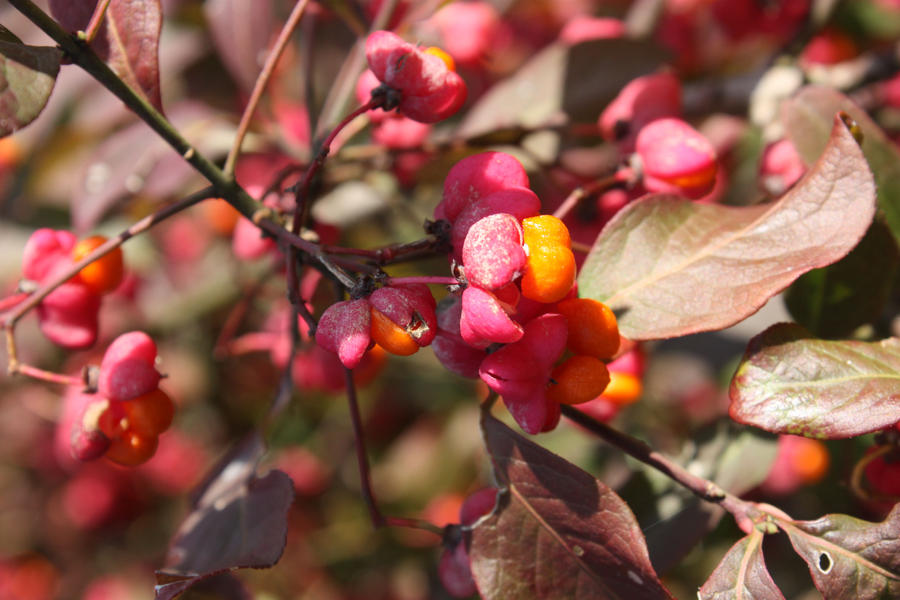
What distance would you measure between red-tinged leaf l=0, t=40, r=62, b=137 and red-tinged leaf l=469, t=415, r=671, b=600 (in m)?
0.64

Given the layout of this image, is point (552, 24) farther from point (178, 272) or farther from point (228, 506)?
point (228, 506)

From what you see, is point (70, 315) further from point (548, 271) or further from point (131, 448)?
point (548, 271)

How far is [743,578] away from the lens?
781 millimetres

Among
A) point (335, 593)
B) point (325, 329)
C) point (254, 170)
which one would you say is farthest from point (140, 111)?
point (335, 593)

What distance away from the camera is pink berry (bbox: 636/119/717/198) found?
1.00 meters

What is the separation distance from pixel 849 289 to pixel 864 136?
0.22 metres

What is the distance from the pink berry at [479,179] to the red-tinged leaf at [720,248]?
17 cm

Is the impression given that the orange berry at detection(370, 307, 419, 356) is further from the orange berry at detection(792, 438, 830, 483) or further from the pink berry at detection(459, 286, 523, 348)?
the orange berry at detection(792, 438, 830, 483)

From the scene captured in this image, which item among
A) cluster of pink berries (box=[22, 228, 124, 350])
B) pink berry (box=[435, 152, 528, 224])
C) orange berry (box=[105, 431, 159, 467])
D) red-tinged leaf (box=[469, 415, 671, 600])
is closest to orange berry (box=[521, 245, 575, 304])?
pink berry (box=[435, 152, 528, 224])

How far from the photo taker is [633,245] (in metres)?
0.89

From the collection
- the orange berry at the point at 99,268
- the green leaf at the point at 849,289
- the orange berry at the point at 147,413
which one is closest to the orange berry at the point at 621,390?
the green leaf at the point at 849,289

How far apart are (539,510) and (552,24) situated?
2.09 metres

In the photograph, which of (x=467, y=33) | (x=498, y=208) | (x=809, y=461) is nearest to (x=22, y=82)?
(x=498, y=208)

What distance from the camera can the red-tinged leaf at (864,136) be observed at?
998 mm
